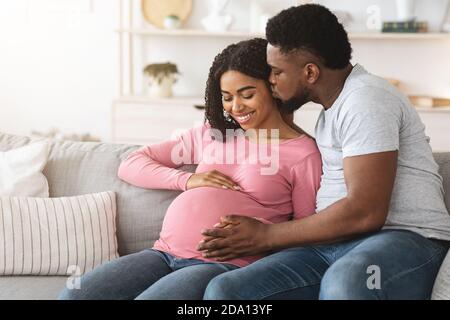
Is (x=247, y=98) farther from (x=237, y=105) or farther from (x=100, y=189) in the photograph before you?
(x=100, y=189)

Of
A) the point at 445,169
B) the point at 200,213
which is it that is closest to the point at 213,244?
the point at 200,213

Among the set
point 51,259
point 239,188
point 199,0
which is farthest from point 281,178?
point 199,0

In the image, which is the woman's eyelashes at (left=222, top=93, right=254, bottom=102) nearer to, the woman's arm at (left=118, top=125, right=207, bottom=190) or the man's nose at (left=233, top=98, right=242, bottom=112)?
the man's nose at (left=233, top=98, right=242, bottom=112)

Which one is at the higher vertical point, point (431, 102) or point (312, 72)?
point (312, 72)

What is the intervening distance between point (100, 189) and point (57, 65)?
106 inches

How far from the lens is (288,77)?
1.85 m

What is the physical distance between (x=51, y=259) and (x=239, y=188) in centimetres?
54

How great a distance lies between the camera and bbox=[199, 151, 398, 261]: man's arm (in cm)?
166

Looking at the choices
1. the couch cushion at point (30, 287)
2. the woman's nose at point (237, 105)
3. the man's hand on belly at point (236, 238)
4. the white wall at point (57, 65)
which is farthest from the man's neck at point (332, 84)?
the white wall at point (57, 65)

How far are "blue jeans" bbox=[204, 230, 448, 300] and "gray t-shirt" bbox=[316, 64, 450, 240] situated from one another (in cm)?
5

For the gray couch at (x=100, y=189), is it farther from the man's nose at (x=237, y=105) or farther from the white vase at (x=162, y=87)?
the white vase at (x=162, y=87)

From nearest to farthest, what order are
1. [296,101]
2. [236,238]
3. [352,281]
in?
1. [352,281]
2. [236,238]
3. [296,101]

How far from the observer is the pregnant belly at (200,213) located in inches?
74.7

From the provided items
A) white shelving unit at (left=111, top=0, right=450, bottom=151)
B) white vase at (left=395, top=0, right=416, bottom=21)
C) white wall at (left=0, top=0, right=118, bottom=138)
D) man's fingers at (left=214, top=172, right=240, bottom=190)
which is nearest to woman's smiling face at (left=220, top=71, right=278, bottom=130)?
man's fingers at (left=214, top=172, right=240, bottom=190)
